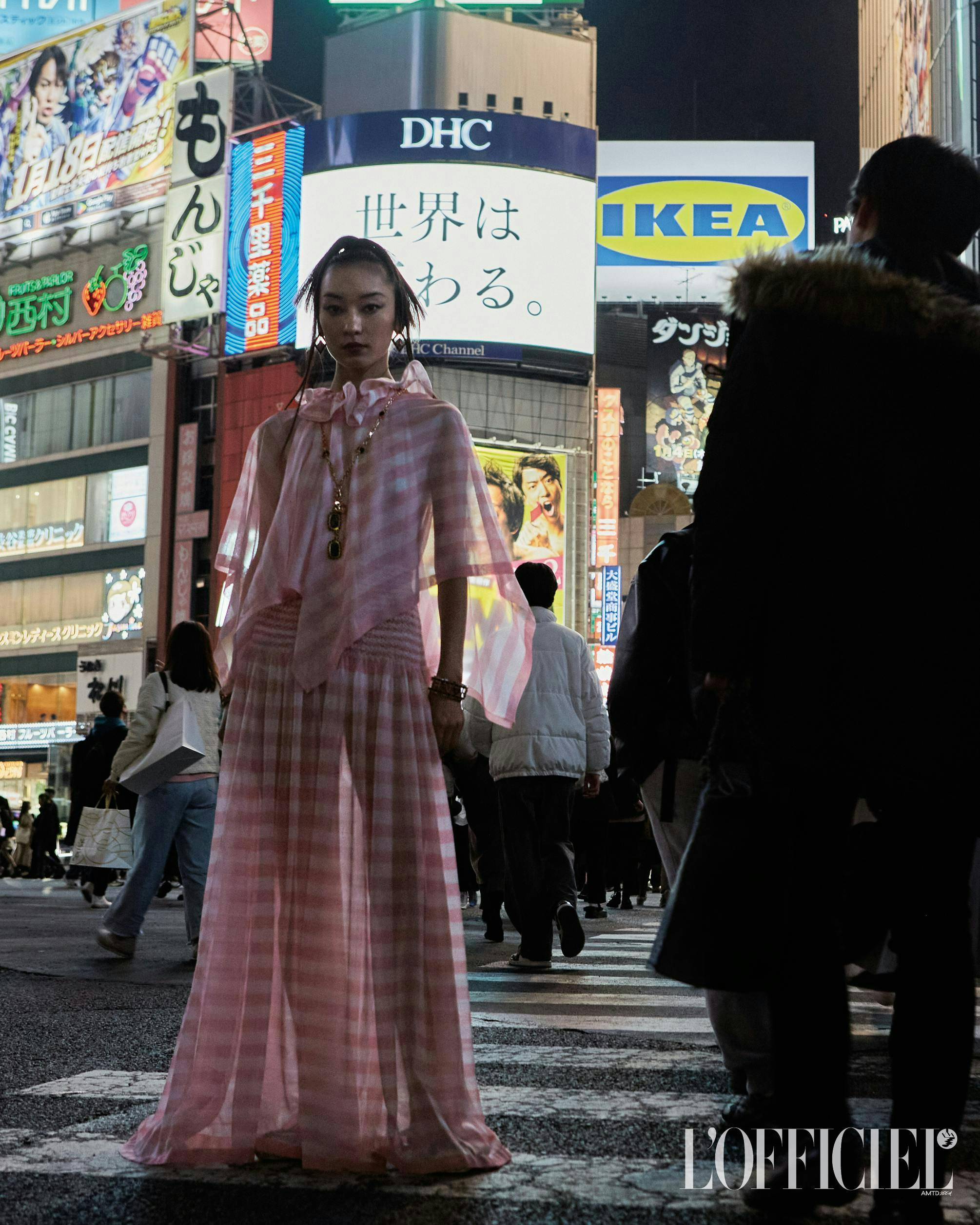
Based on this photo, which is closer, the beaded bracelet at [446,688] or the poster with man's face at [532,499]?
the beaded bracelet at [446,688]

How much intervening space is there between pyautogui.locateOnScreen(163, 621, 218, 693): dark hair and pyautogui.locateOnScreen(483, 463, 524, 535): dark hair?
30.1 m

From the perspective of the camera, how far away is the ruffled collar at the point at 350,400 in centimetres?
281

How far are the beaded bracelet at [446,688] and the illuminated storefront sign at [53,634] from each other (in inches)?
1734

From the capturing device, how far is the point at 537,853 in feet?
21.2

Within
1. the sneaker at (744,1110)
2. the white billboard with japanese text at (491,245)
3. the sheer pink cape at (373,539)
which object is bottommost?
the sneaker at (744,1110)

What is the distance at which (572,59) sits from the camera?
47.9 m

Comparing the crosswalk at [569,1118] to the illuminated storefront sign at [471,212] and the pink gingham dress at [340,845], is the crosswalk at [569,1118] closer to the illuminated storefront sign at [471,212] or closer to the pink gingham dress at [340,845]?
the pink gingham dress at [340,845]

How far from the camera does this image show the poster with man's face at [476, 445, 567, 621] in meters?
37.3

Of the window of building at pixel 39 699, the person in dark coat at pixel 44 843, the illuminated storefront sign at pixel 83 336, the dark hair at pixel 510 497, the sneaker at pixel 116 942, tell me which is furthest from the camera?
the illuminated storefront sign at pixel 83 336

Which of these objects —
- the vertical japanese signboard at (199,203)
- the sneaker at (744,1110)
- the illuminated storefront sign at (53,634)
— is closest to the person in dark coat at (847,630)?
the sneaker at (744,1110)

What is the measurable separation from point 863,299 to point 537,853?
15.0ft

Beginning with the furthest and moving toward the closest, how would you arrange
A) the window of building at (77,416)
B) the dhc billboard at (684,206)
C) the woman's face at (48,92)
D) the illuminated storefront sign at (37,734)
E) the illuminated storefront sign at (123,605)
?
1. the woman's face at (48,92)
2. the window of building at (77,416)
3. the illuminated storefront sign at (123,605)
4. the illuminated storefront sign at (37,734)
5. the dhc billboard at (684,206)

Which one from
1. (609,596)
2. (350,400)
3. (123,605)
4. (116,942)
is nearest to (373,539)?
(350,400)

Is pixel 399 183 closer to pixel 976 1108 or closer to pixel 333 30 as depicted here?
pixel 333 30
